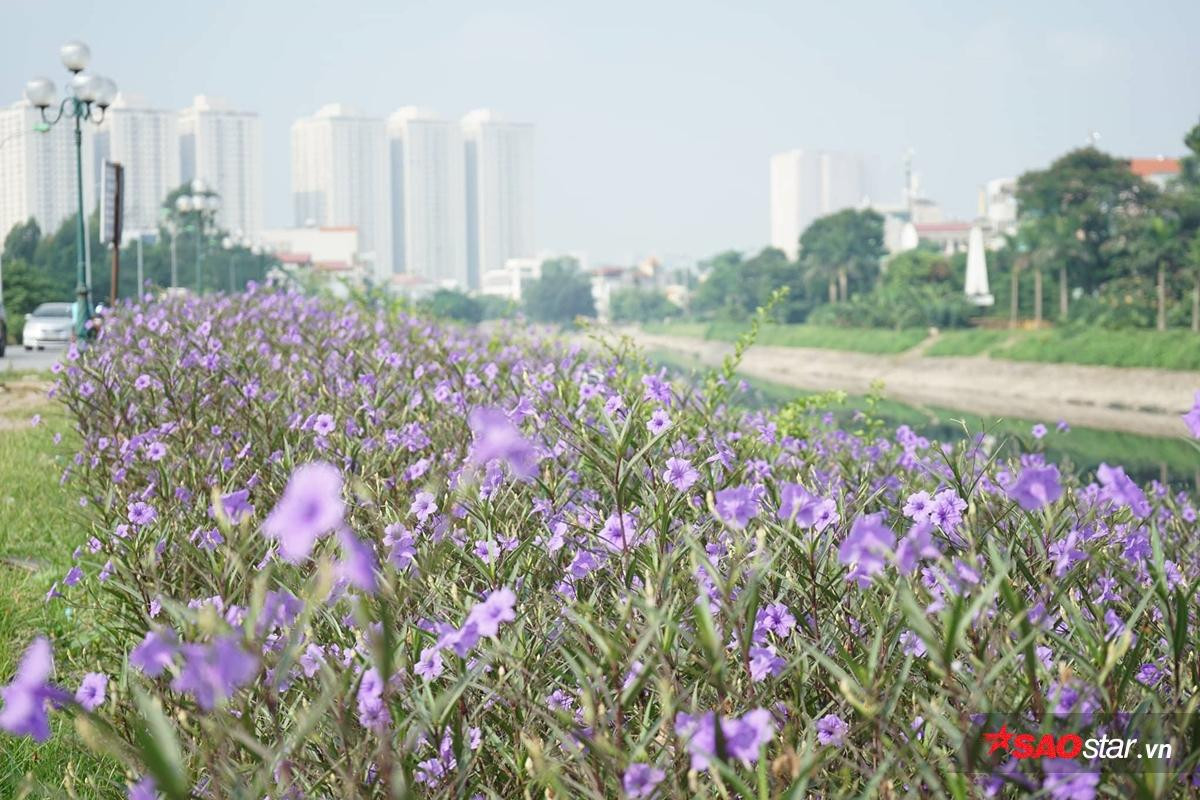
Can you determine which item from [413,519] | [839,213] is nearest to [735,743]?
[413,519]

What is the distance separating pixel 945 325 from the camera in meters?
39.9

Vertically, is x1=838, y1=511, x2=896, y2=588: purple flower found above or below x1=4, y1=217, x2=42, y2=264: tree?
below

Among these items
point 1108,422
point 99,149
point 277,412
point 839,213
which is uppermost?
point 99,149

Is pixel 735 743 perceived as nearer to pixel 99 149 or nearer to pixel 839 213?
pixel 839 213

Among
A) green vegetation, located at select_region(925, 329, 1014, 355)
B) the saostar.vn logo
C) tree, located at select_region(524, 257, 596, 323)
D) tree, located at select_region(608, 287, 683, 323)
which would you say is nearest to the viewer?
the saostar.vn logo

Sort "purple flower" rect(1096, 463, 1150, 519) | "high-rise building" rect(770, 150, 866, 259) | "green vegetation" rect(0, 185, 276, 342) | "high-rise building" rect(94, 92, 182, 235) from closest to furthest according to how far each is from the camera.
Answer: "purple flower" rect(1096, 463, 1150, 519), "green vegetation" rect(0, 185, 276, 342), "high-rise building" rect(94, 92, 182, 235), "high-rise building" rect(770, 150, 866, 259)

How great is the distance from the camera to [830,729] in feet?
5.90

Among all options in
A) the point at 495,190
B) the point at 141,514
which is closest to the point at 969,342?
the point at 141,514

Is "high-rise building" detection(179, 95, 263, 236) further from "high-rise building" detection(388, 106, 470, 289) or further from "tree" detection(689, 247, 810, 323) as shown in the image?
"tree" detection(689, 247, 810, 323)

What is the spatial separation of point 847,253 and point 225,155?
84.3 meters

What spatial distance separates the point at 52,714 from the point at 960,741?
226cm

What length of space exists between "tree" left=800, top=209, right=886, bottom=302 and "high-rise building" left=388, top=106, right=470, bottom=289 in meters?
101

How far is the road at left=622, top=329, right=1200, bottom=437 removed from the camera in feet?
83.0

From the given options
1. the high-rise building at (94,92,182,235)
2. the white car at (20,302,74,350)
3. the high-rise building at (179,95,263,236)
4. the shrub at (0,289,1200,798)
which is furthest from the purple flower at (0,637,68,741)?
the high-rise building at (179,95,263,236)
